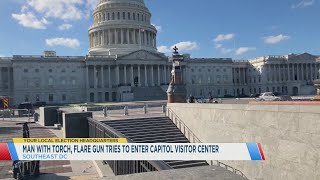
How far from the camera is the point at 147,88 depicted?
115m

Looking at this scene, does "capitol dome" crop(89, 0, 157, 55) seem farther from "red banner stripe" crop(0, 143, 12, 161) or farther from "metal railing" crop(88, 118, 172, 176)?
"red banner stripe" crop(0, 143, 12, 161)

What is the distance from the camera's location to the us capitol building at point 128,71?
111812 mm

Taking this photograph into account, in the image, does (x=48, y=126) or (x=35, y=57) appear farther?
(x=35, y=57)

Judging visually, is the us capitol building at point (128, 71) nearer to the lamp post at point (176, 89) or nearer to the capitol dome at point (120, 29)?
the capitol dome at point (120, 29)

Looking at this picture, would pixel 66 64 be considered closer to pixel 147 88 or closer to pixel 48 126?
pixel 147 88

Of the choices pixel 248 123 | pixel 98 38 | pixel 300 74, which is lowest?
pixel 248 123

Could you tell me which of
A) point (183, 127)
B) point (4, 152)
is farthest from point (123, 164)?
point (183, 127)

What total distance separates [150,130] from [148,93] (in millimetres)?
78138

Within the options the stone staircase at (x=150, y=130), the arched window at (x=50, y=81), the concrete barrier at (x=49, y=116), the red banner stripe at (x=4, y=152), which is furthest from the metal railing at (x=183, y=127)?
the arched window at (x=50, y=81)

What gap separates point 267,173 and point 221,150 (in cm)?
1057

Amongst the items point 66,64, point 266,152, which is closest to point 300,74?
point 66,64

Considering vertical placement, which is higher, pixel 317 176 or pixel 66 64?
pixel 66 64

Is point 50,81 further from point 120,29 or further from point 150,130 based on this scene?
point 150,130

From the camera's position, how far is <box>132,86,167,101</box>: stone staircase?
351 feet
